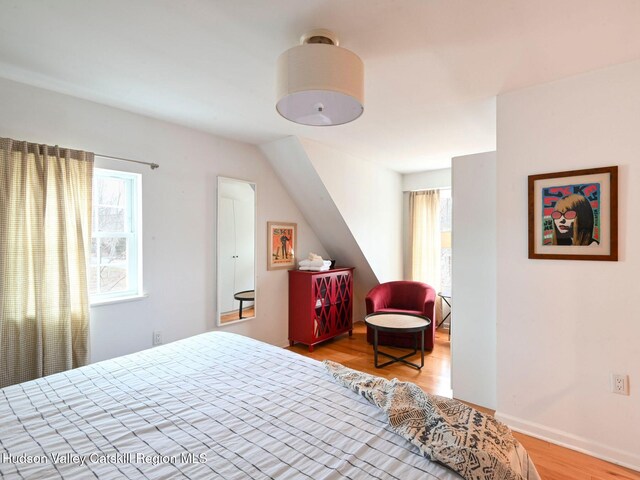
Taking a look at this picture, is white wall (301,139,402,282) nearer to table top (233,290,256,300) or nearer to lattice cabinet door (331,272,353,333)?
lattice cabinet door (331,272,353,333)

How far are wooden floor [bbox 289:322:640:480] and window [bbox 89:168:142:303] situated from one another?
217cm

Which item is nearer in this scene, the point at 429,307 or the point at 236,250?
the point at 236,250

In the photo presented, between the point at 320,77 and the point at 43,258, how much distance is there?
86.6 inches

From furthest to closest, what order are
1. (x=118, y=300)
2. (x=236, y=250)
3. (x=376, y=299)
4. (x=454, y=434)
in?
(x=376, y=299)
(x=236, y=250)
(x=118, y=300)
(x=454, y=434)

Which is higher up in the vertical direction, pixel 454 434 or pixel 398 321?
pixel 454 434

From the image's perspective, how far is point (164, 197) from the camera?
115 inches

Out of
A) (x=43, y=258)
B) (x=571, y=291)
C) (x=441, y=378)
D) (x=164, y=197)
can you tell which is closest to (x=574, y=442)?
(x=571, y=291)

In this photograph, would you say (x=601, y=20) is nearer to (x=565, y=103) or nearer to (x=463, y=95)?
(x=565, y=103)

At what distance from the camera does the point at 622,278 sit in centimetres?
193

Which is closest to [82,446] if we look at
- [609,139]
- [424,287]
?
[609,139]

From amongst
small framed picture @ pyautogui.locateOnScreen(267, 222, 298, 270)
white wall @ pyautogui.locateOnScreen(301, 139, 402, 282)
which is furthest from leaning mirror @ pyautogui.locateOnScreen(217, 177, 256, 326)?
white wall @ pyautogui.locateOnScreen(301, 139, 402, 282)

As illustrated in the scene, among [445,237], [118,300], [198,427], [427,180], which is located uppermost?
[427,180]

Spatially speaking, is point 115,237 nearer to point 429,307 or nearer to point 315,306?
point 315,306

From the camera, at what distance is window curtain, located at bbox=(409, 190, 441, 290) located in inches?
201
